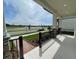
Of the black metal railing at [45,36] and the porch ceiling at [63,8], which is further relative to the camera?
the black metal railing at [45,36]

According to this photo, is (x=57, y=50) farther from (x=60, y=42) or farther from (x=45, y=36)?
(x=45, y=36)

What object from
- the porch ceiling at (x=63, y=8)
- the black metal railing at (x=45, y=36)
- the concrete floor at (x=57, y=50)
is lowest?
the concrete floor at (x=57, y=50)

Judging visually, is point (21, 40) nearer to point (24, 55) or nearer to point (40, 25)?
point (24, 55)

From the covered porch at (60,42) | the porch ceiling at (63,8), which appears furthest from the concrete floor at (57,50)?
the porch ceiling at (63,8)

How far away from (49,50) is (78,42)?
2.87 feet

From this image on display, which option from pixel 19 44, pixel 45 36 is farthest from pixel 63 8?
pixel 19 44

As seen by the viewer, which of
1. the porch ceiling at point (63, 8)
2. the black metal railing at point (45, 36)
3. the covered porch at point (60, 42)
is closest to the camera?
the porch ceiling at point (63, 8)

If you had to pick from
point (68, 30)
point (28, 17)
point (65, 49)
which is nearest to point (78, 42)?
point (68, 30)

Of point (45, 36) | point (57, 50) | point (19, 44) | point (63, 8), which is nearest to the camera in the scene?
point (57, 50)

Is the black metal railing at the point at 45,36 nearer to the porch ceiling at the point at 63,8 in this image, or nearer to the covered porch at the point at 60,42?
the covered porch at the point at 60,42

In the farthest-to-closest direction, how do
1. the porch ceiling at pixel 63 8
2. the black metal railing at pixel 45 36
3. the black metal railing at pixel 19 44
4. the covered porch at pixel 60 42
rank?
the black metal railing at pixel 45 36
the black metal railing at pixel 19 44
the covered porch at pixel 60 42
the porch ceiling at pixel 63 8

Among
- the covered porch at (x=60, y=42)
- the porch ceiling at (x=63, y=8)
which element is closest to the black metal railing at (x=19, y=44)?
the covered porch at (x=60, y=42)

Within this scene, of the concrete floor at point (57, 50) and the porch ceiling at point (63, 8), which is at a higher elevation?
the porch ceiling at point (63, 8)

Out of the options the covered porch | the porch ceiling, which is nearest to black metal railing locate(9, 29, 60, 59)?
the covered porch
